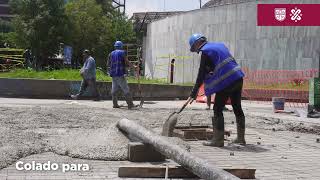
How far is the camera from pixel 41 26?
135ft

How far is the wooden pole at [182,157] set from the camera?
507 cm

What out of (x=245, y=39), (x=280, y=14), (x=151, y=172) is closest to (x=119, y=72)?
(x=151, y=172)

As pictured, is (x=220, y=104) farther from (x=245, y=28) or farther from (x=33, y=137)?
(x=245, y=28)

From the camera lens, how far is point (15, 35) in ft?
142

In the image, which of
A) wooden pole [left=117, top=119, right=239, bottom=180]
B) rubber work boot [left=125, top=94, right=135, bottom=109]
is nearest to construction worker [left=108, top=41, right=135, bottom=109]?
rubber work boot [left=125, top=94, right=135, bottom=109]

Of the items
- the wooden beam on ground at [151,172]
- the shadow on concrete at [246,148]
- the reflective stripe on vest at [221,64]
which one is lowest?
the shadow on concrete at [246,148]

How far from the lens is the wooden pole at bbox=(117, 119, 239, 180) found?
16.6ft

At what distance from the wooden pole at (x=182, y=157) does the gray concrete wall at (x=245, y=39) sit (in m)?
19.6

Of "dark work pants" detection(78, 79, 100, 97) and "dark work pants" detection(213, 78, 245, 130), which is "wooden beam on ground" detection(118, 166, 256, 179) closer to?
"dark work pants" detection(213, 78, 245, 130)

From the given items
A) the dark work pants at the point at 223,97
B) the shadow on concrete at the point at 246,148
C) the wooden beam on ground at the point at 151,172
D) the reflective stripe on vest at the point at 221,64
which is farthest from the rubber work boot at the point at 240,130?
the wooden beam on ground at the point at 151,172

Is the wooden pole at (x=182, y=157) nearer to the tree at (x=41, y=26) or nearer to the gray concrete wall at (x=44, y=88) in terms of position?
the gray concrete wall at (x=44, y=88)

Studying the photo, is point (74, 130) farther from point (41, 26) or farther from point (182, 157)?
point (41, 26)

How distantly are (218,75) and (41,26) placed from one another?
34.8m

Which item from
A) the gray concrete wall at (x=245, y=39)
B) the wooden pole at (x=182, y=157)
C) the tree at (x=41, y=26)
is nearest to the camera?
the wooden pole at (x=182, y=157)
